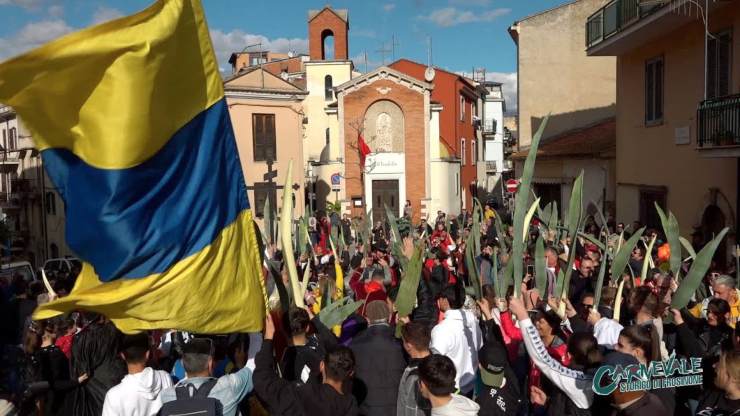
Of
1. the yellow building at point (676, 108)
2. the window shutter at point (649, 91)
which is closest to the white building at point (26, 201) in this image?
the yellow building at point (676, 108)

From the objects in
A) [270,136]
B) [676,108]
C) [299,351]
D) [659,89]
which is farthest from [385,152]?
[299,351]

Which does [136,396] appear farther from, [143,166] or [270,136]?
[270,136]

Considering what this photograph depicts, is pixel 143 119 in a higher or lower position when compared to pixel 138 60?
lower

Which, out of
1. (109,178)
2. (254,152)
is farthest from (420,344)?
(254,152)

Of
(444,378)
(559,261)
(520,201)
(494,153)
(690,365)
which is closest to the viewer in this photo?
(690,365)

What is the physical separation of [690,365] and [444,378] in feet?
3.98

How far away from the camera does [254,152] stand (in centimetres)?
2823

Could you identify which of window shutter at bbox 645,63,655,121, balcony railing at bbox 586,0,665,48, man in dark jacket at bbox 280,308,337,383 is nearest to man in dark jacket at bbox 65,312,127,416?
man in dark jacket at bbox 280,308,337,383

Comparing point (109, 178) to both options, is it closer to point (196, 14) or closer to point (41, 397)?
point (196, 14)

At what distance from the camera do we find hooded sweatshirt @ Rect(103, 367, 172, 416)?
155 inches

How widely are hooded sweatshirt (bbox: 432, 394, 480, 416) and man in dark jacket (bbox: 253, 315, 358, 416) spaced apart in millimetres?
575

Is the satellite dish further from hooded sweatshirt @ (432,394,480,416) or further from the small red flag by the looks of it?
hooded sweatshirt @ (432,394,480,416)

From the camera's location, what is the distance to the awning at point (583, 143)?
835 inches

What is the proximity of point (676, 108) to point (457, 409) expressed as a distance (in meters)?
13.2
